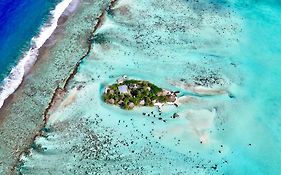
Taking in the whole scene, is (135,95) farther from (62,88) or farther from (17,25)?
(17,25)

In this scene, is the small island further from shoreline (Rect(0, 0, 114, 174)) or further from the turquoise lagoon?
shoreline (Rect(0, 0, 114, 174))

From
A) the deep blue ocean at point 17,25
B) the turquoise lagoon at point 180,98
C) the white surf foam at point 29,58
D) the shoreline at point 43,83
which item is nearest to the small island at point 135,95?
the turquoise lagoon at point 180,98

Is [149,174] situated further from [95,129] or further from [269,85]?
[269,85]

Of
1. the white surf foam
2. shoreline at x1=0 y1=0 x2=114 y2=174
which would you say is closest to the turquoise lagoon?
shoreline at x1=0 y1=0 x2=114 y2=174

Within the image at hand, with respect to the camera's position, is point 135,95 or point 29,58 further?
point 29,58

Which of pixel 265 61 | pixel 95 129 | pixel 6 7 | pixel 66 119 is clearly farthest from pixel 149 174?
pixel 6 7

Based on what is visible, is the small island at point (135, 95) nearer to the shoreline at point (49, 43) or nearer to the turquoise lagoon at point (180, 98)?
the turquoise lagoon at point (180, 98)

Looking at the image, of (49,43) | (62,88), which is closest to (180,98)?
(62,88)
